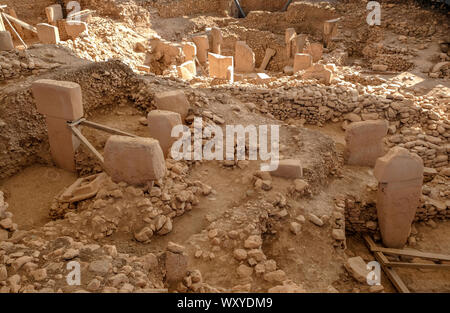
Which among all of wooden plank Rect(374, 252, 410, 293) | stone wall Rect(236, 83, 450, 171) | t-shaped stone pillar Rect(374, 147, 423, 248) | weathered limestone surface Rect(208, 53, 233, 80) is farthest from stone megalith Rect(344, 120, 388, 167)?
weathered limestone surface Rect(208, 53, 233, 80)

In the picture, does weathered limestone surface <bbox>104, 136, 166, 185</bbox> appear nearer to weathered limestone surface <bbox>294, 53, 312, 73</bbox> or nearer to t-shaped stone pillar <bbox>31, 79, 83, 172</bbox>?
t-shaped stone pillar <bbox>31, 79, 83, 172</bbox>

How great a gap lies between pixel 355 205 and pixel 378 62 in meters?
7.48

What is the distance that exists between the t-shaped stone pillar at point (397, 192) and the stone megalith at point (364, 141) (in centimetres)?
85

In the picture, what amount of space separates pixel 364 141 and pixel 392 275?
2.04m

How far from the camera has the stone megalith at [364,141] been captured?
17.4 ft

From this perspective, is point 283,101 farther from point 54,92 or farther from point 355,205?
point 54,92

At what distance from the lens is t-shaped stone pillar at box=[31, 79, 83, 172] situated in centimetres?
458

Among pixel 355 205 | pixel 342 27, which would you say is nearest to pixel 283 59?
pixel 342 27

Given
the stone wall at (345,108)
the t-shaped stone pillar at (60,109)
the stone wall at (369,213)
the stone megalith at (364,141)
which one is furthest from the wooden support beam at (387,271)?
the t-shaped stone pillar at (60,109)

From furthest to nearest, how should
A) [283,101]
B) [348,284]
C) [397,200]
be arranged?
[283,101]
[397,200]
[348,284]

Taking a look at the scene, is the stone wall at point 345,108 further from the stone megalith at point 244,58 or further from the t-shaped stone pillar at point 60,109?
the stone megalith at point 244,58

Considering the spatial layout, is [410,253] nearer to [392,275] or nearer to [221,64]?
[392,275]

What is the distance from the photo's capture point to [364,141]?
18.0 feet
